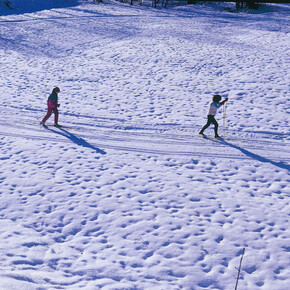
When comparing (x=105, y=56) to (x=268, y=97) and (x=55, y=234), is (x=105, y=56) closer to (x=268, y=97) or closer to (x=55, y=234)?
(x=268, y=97)

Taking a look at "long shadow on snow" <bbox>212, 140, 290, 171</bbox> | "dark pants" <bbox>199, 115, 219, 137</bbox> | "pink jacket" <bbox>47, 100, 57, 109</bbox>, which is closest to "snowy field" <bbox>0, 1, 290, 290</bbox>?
"long shadow on snow" <bbox>212, 140, 290, 171</bbox>

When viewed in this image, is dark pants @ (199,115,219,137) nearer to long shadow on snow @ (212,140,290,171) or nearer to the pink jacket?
long shadow on snow @ (212,140,290,171)

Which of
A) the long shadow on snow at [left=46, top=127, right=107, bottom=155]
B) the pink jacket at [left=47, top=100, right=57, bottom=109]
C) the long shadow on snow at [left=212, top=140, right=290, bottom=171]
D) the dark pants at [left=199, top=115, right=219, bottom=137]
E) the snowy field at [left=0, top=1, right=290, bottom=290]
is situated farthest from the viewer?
the pink jacket at [left=47, top=100, right=57, bottom=109]

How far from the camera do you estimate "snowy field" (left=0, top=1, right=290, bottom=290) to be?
20.1 ft

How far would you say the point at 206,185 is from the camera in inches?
344

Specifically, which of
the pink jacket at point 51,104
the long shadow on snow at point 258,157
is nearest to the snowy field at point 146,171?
the long shadow on snow at point 258,157

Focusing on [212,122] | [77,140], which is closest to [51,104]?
[77,140]

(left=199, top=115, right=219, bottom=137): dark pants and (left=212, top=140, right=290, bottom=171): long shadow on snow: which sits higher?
(left=199, top=115, right=219, bottom=137): dark pants

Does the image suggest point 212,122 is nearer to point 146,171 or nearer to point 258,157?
point 258,157

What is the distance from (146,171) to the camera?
373 inches

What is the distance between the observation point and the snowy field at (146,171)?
20.1 feet

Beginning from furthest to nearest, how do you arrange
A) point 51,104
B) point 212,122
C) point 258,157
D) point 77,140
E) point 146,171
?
point 51,104 → point 77,140 → point 212,122 → point 258,157 → point 146,171

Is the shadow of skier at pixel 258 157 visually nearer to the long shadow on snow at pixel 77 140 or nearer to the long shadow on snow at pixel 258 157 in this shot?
the long shadow on snow at pixel 258 157

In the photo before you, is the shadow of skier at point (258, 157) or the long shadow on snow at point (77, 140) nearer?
the shadow of skier at point (258, 157)
